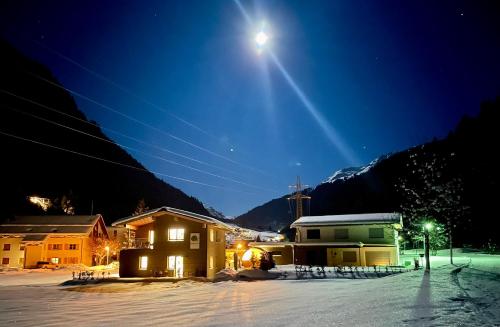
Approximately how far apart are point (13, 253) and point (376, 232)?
5271cm

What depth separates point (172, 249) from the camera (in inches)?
1302

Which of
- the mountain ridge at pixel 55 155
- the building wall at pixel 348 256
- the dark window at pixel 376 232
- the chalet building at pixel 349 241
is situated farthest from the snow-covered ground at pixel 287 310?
the mountain ridge at pixel 55 155

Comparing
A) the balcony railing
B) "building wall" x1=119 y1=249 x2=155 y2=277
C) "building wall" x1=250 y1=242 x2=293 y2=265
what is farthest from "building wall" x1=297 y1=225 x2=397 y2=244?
"building wall" x1=119 y1=249 x2=155 y2=277

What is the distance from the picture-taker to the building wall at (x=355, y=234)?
45.7 metres

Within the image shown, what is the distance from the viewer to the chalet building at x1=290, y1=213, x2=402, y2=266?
45375 millimetres

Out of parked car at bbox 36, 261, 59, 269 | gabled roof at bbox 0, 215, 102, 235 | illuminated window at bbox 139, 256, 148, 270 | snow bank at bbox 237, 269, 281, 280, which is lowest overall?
parked car at bbox 36, 261, 59, 269

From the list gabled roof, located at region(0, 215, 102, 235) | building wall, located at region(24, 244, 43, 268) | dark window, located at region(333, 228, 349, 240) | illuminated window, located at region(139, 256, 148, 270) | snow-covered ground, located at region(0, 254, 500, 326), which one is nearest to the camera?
snow-covered ground, located at region(0, 254, 500, 326)

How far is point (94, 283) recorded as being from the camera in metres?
28.8

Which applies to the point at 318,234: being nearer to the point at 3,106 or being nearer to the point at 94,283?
the point at 94,283

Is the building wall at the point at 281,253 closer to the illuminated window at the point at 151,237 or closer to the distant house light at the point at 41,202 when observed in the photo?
the illuminated window at the point at 151,237

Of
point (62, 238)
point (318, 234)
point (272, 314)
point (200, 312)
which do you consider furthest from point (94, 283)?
point (62, 238)

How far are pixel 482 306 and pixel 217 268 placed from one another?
28935 mm

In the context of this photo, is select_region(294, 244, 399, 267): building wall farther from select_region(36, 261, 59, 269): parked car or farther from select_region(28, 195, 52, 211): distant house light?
select_region(28, 195, 52, 211): distant house light

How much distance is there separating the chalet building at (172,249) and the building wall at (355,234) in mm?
18396
